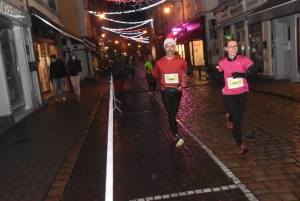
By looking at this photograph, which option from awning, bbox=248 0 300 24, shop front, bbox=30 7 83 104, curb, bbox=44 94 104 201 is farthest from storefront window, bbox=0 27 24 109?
awning, bbox=248 0 300 24

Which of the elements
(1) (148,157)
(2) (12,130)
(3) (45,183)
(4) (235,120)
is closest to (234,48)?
(4) (235,120)

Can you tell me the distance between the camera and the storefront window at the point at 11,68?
9.80 metres

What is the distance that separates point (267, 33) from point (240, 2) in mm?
3619

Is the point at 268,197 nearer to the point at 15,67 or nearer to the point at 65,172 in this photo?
the point at 65,172

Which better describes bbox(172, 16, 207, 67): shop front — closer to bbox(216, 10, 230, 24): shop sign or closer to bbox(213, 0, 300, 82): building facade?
bbox(216, 10, 230, 24): shop sign

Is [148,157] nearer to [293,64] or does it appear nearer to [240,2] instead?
[293,64]

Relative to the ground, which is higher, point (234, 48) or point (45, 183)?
point (234, 48)

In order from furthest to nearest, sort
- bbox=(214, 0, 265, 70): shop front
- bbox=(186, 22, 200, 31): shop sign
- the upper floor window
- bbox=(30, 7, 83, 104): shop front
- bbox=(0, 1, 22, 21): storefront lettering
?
bbox=(186, 22, 200, 31): shop sign → the upper floor window → bbox=(214, 0, 265, 70): shop front → bbox=(30, 7, 83, 104): shop front → bbox=(0, 1, 22, 21): storefront lettering

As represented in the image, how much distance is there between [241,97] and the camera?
5.30m

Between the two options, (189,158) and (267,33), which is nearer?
(189,158)

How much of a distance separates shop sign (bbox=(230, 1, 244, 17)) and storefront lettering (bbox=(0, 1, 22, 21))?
11852 mm

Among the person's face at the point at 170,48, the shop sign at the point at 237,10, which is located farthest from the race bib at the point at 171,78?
the shop sign at the point at 237,10

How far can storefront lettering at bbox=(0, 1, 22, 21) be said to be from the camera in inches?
353

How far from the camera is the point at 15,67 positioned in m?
10.7
